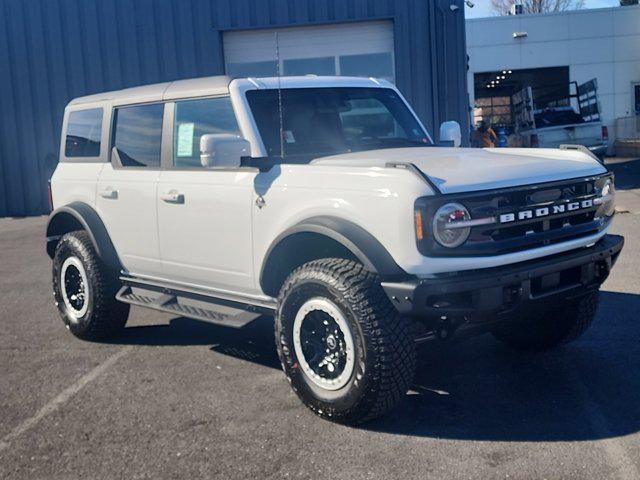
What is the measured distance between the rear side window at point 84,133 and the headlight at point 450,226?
10.9 feet

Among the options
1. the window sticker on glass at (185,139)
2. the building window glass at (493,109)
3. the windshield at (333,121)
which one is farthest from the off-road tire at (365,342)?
the building window glass at (493,109)

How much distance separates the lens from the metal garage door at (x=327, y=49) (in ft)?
53.7

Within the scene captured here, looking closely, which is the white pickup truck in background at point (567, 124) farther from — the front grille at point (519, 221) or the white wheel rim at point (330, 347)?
the white wheel rim at point (330, 347)

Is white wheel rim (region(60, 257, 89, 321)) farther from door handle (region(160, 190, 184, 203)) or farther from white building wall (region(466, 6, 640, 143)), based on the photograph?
white building wall (region(466, 6, 640, 143))

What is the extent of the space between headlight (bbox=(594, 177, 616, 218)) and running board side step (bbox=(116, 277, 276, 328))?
6.61ft

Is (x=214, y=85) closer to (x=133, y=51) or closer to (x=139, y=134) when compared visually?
(x=139, y=134)

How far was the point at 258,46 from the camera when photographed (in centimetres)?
1675

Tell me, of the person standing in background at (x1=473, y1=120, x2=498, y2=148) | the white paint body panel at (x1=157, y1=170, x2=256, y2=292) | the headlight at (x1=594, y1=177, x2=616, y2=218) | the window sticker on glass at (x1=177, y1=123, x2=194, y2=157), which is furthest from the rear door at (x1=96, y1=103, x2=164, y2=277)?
the person standing in background at (x1=473, y1=120, x2=498, y2=148)

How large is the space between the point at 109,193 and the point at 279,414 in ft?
7.86

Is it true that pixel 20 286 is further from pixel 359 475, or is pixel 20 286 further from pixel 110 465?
pixel 359 475

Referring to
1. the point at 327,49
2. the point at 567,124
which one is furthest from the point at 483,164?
the point at 567,124

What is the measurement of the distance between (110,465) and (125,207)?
239 centimetres

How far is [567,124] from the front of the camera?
Answer: 25078 mm

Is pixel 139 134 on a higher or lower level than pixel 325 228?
higher
